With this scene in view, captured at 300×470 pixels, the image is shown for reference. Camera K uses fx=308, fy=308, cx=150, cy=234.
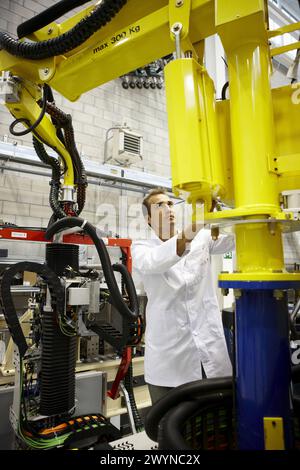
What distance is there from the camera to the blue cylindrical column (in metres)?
0.61

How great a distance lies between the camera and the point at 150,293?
5.38ft

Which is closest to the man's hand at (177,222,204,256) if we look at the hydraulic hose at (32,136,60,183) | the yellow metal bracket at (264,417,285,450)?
the yellow metal bracket at (264,417,285,450)

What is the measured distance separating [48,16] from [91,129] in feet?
9.64

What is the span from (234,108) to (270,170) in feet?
0.55

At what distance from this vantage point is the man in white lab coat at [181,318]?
4.70 ft

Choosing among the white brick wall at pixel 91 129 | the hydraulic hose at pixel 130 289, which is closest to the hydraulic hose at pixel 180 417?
the hydraulic hose at pixel 130 289

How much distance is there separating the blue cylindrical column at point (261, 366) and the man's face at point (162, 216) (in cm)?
105

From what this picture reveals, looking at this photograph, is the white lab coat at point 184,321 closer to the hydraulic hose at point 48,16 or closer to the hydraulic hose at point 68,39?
the hydraulic hose at point 68,39

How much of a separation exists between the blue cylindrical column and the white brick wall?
3.06 m

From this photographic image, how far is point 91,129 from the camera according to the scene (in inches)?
154

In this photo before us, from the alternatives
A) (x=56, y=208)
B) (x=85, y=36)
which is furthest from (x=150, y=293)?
(x=85, y=36)

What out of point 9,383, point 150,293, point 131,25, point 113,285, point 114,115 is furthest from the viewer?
point 114,115

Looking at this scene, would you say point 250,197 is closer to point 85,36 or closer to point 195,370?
point 85,36

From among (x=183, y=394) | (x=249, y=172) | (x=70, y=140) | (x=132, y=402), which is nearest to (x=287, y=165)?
(x=249, y=172)
